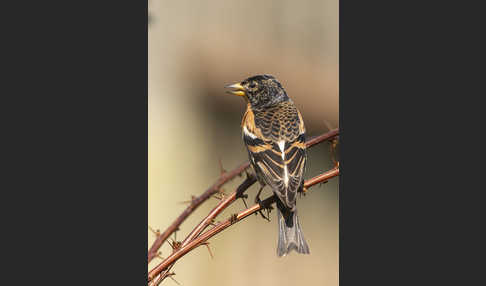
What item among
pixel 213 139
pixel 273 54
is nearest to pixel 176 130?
pixel 213 139

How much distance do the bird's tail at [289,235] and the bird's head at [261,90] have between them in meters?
1.04

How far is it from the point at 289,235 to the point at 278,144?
2.55ft

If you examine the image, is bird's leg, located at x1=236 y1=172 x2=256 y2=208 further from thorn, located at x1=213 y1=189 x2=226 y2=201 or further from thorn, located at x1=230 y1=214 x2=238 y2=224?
thorn, located at x1=230 y1=214 x2=238 y2=224

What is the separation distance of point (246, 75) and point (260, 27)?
43 cm

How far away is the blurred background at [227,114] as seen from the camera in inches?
166

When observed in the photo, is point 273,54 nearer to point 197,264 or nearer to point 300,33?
point 300,33

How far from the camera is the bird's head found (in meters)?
4.45

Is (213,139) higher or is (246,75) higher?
(246,75)

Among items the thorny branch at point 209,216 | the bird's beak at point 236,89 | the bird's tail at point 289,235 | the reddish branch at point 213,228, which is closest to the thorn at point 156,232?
the thorny branch at point 209,216

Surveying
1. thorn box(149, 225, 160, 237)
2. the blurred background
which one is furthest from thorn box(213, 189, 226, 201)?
thorn box(149, 225, 160, 237)

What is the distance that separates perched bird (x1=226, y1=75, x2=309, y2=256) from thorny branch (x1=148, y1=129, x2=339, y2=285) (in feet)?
0.39

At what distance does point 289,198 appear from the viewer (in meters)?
3.99

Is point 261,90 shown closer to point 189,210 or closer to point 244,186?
point 244,186

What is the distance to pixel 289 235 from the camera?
13.5ft
